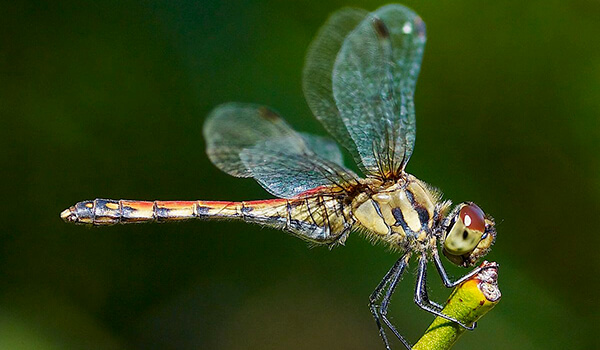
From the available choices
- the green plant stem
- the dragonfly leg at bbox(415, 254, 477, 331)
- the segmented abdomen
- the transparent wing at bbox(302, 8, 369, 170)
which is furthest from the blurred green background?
the green plant stem

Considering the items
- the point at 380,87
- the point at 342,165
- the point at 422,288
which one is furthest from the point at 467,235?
the point at 380,87

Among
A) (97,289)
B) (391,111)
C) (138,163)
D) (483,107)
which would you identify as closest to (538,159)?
(483,107)

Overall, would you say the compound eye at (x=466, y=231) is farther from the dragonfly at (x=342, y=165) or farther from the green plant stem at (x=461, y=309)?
the green plant stem at (x=461, y=309)

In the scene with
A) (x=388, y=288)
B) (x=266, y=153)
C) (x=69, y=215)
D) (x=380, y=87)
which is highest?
(x=380, y=87)

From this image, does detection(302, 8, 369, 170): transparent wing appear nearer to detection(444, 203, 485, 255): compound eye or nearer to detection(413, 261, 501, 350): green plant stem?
detection(444, 203, 485, 255): compound eye

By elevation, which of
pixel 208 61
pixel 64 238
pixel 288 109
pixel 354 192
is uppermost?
pixel 208 61

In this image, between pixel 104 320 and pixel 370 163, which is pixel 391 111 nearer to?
pixel 370 163

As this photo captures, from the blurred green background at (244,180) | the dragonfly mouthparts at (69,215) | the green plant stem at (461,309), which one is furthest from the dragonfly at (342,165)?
the green plant stem at (461,309)

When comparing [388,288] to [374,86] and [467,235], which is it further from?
[374,86]
